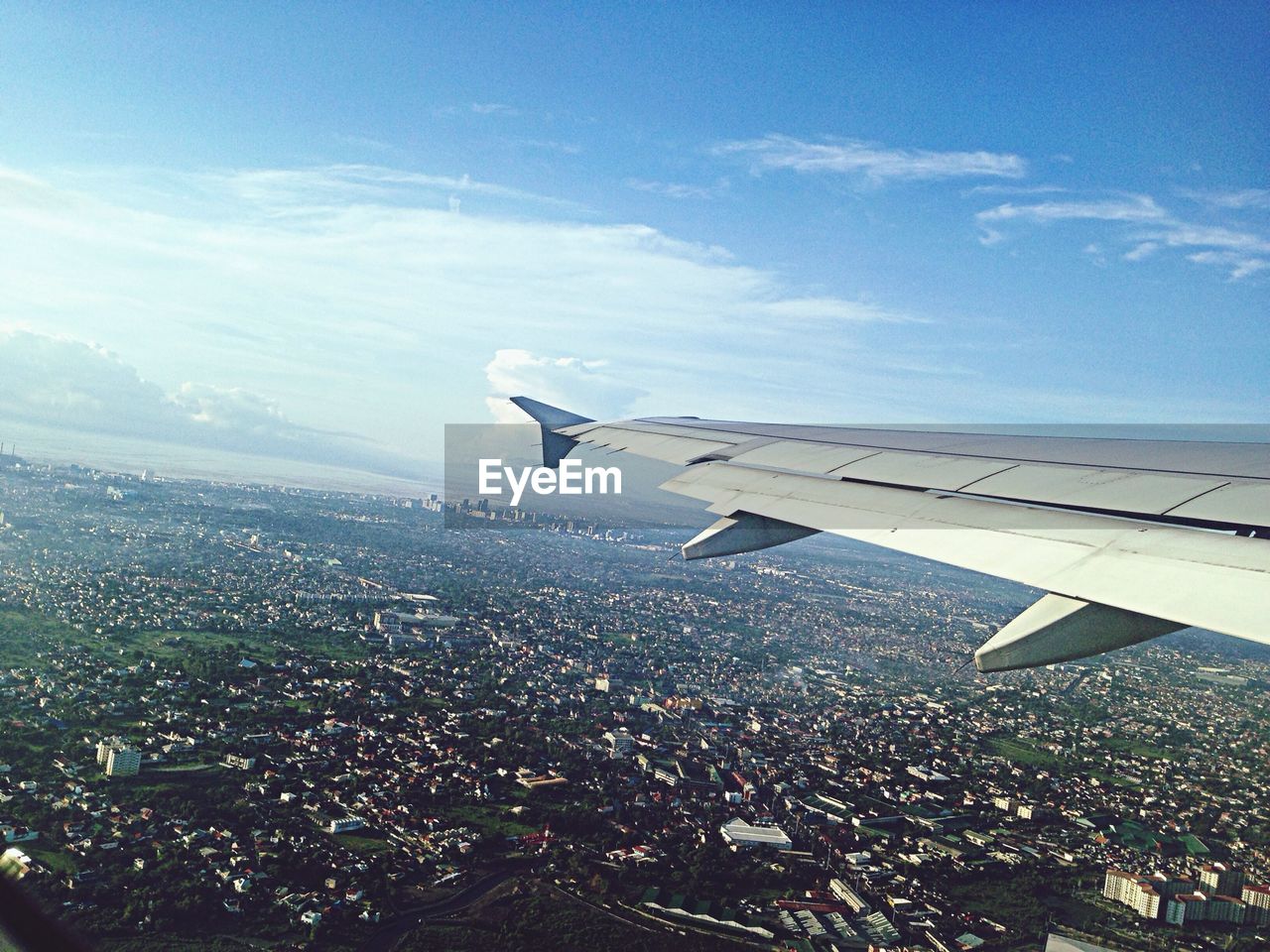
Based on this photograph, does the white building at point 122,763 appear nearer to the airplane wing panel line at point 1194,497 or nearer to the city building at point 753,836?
the city building at point 753,836

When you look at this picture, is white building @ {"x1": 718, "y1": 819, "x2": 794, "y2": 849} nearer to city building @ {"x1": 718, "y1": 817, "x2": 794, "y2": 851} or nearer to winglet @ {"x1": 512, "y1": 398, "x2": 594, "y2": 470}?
city building @ {"x1": 718, "y1": 817, "x2": 794, "y2": 851}

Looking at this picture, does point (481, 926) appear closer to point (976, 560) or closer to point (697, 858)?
point (697, 858)

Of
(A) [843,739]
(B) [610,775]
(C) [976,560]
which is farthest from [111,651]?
(C) [976,560]

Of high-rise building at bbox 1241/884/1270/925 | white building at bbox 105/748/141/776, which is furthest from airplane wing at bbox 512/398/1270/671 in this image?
white building at bbox 105/748/141/776

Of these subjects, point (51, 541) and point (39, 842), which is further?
point (51, 541)

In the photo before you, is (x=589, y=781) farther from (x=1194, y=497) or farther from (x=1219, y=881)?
(x=1194, y=497)

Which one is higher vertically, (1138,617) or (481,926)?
(1138,617)
